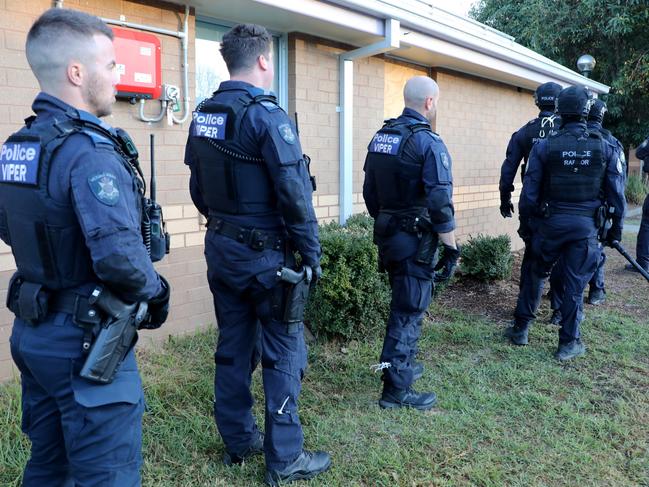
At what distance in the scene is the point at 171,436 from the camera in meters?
3.32

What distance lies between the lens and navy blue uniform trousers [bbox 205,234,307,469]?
275 cm

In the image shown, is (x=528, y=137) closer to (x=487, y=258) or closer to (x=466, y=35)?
(x=487, y=258)

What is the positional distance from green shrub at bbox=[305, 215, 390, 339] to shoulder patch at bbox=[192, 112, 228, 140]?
81.0 inches

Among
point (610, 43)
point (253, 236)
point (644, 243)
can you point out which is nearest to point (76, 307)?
point (253, 236)

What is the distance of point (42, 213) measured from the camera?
178 centimetres

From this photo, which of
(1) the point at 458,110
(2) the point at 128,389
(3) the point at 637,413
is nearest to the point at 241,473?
(2) the point at 128,389

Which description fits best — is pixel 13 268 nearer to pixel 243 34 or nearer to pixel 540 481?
pixel 243 34

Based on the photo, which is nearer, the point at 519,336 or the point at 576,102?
the point at 576,102

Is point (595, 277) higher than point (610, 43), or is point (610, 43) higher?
point (610, 43)

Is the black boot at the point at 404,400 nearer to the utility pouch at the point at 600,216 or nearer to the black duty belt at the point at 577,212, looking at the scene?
the black duty belt at the point at 577,212

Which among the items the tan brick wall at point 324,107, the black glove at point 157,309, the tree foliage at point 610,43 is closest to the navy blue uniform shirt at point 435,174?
the black glove at point 157,309

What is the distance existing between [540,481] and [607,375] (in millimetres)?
1771

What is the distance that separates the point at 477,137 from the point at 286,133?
22.0 ft

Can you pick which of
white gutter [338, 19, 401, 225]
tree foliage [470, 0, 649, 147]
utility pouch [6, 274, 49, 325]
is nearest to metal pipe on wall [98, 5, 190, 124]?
white gutter [338, 19, 401, 225]
